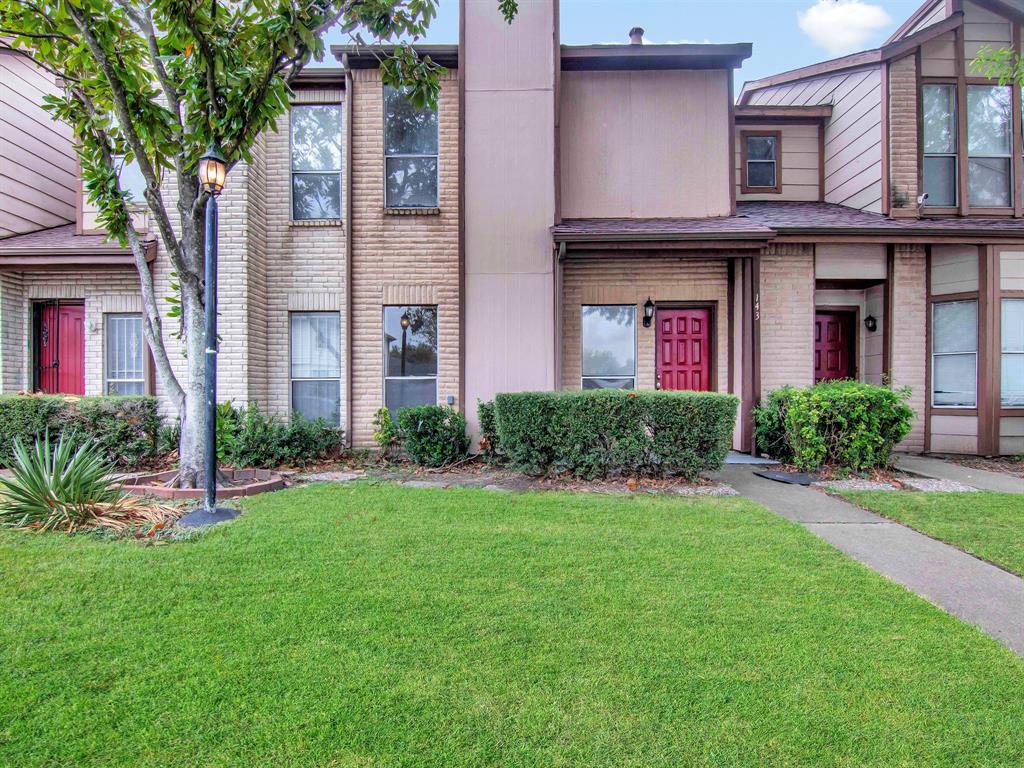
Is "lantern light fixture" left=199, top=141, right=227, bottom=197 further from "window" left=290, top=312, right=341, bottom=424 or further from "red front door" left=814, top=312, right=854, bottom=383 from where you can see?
"red front door" left=814, top=312, right=854, bottom=383

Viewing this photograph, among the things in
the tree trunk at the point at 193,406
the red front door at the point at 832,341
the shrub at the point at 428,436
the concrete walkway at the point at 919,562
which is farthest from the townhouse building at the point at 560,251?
the concrete walkway at the point at 919,562

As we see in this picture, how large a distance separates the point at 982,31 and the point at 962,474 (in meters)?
7.61

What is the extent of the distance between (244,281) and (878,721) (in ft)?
26.8

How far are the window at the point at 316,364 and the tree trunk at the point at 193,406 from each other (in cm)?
271

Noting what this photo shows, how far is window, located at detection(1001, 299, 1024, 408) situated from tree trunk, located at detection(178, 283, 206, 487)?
1121cm

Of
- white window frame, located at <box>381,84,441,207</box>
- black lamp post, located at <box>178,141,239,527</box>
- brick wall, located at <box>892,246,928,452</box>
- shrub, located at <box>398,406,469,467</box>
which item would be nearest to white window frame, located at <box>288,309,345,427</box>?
shrub, located at <box>398,406,469,467</box>

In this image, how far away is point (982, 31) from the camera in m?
8.80

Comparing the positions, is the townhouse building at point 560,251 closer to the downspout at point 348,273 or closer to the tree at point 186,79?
the downspout at point 348,273

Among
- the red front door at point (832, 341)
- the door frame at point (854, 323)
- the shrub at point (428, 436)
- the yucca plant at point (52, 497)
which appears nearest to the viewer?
the yucca plant at point (52, 497)

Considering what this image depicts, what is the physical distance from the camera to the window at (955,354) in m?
8.24

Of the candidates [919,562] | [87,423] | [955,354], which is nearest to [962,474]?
[955,354]

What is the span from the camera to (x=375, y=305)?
833 centimetres

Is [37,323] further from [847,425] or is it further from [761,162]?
[761,162]

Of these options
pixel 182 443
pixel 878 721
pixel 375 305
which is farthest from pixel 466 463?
pixel 878 721
